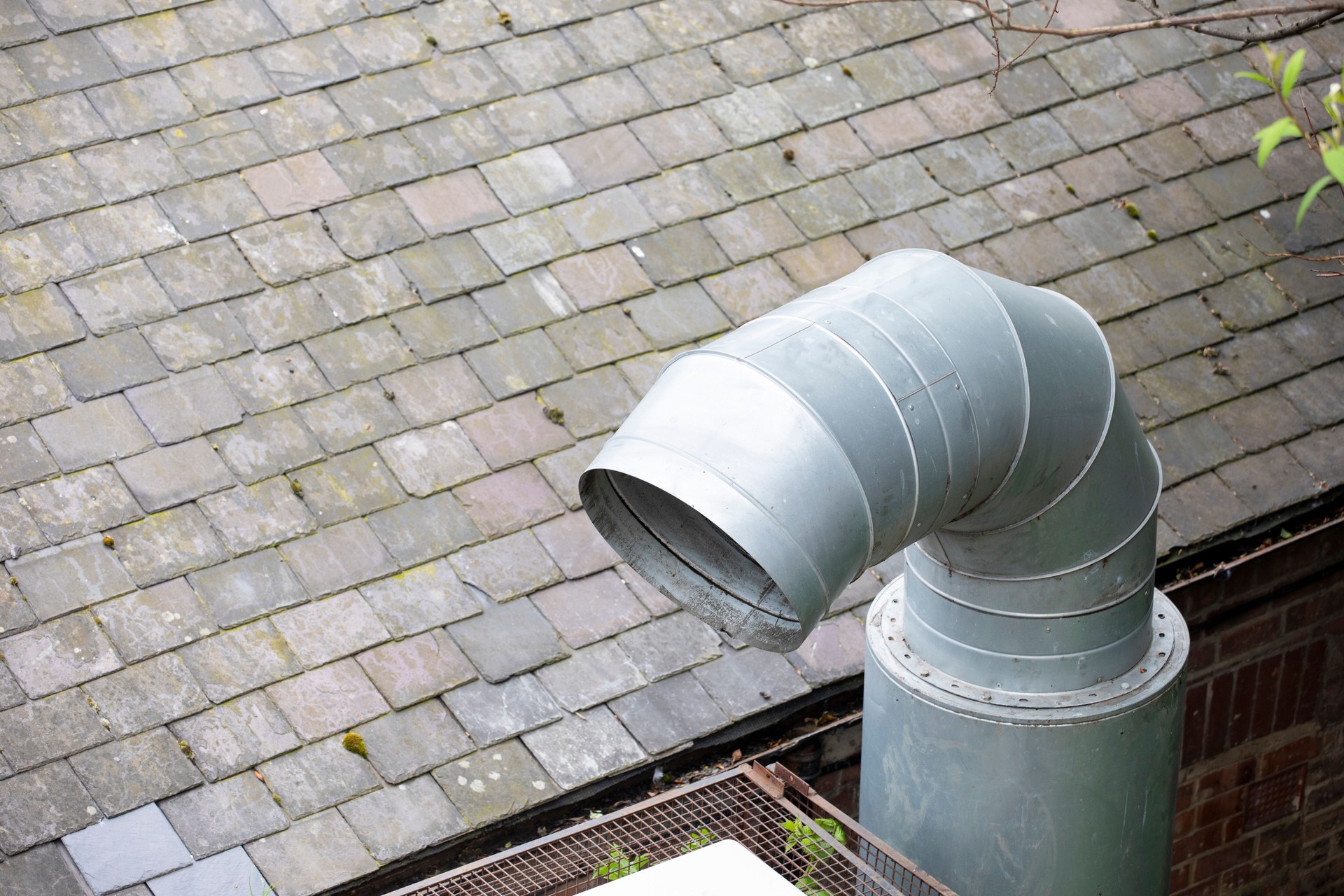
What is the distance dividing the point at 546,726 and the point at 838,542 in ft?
5.46

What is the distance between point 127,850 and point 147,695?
1.45 feet

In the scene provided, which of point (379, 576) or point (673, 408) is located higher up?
point (673, 408)

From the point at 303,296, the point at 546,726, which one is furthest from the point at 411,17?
the point at 546,726

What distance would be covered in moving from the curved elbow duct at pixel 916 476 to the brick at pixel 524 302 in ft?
5.94

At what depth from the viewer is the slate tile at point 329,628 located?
13.4ft

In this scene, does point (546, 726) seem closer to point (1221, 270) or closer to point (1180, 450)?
point (1180, 450)

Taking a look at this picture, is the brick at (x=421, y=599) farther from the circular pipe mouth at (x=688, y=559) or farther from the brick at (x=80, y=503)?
the circular pipe mouth at (x=688, y=559)

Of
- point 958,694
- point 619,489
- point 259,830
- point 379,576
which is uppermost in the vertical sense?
point 619,489

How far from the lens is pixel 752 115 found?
5.48m

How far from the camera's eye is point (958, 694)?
3.45 meters

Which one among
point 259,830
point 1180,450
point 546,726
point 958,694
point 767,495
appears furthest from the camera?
point 1180,450

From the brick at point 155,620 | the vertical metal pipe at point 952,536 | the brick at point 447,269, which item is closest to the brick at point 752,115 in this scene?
the brick at point 447,269

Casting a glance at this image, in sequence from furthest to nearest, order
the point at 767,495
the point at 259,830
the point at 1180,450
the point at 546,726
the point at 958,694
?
the point at 1180,450 < the point at 546,726 < the point at 259,830 < the point at 958,694 < the point at 767,495

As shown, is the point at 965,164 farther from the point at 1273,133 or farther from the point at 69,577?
the point at 1273,133
